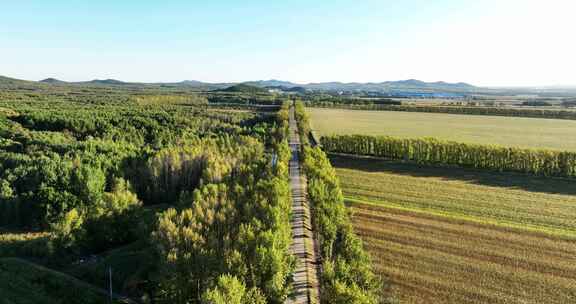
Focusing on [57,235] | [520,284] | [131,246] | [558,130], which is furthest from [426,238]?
[558,130]

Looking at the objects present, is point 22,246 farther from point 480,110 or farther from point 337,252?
point 480,110

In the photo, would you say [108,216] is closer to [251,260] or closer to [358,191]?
[251,260]

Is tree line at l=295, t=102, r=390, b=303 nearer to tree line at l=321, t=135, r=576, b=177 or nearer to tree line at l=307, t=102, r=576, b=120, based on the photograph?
tree line at l=321, t=135, r=576, b=177

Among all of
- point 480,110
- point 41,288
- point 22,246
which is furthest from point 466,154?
point 480,110

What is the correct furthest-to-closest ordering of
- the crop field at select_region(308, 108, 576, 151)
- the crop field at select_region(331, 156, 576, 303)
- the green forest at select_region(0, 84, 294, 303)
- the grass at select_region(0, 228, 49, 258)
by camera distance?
the crop field at select_region(308, 108, 576, 151), the grass at select_region(0, 228, 49, 258), the crop field at select_region(331, 156, 576, 303), the green forest at select_region(0, 84, 294, 303)

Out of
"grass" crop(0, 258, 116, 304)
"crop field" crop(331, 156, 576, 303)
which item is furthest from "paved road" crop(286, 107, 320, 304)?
"grass" crop(0, 258, 116, 304)

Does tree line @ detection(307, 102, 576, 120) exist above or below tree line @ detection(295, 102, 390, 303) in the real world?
above
